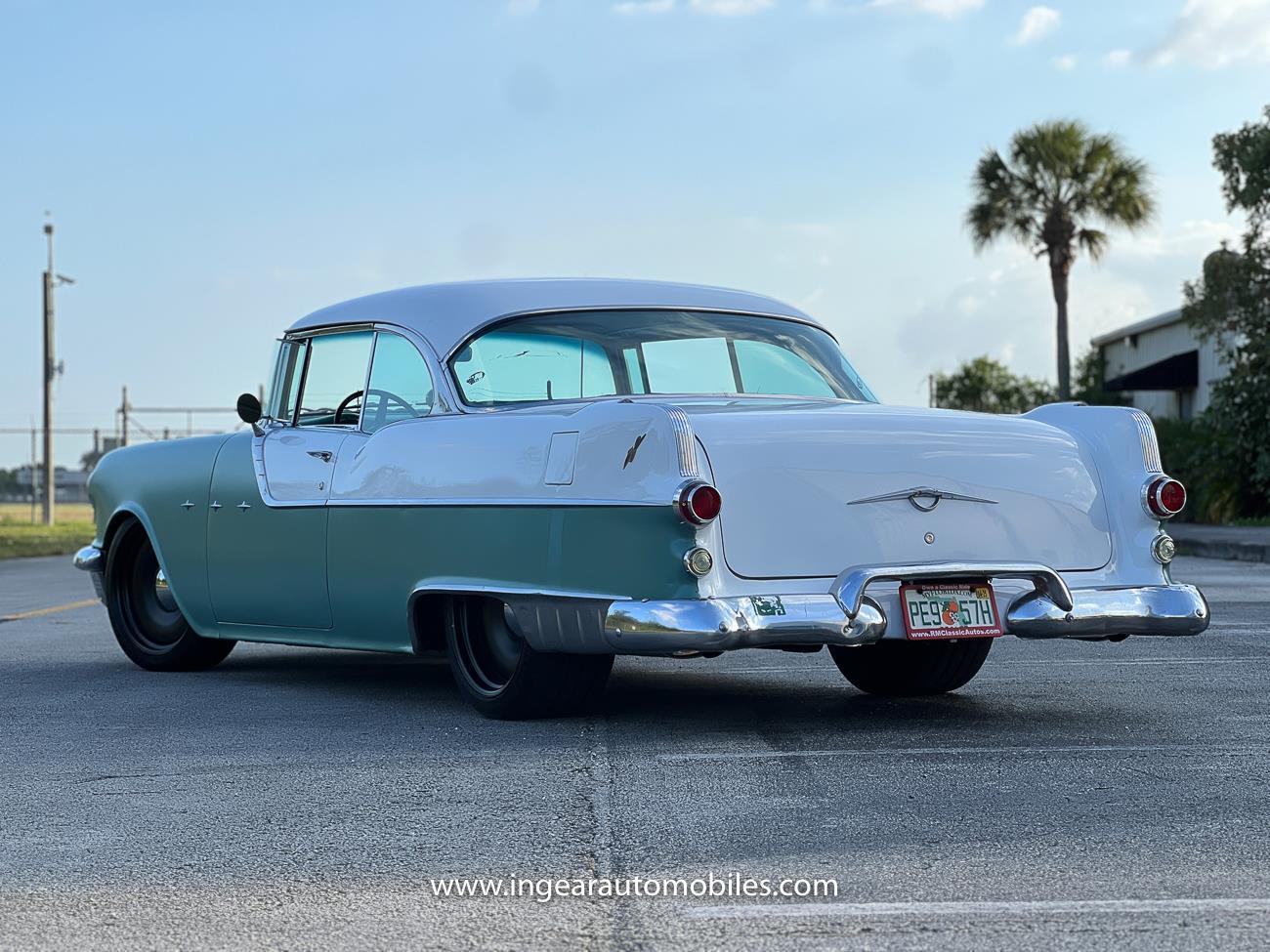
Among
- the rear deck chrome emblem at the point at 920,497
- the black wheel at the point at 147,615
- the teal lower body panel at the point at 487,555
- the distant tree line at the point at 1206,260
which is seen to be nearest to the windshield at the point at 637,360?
the teal lower body panel at the point at 487,555

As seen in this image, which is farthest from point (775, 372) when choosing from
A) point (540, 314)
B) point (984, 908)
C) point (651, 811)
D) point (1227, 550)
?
point (1227, 550)

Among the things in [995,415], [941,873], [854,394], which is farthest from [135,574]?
[941,873]

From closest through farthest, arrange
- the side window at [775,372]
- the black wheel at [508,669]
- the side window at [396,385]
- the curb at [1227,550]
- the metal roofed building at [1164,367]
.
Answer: the black wheel at [508,669] → the side window at [396,385] → the side window at [775,372] → the curb at [1227,550] → the metal roofed building at [1164,367]

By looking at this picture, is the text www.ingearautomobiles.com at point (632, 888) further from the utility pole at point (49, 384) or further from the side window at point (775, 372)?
the utility pole at point (49, 384)

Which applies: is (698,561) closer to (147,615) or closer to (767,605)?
(767,605)

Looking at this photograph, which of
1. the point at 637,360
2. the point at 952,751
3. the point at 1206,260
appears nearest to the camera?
the point at 952,751

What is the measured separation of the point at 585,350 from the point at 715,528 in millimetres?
1515

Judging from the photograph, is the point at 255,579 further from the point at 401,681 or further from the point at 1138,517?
the point at 1138,517

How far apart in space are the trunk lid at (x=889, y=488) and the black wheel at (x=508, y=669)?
2.93ft

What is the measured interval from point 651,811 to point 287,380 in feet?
12.7

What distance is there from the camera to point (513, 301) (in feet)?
24.1

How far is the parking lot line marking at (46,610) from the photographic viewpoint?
12820 mm

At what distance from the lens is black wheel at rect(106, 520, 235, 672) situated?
8.92 meters

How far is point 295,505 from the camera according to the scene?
7.66m
